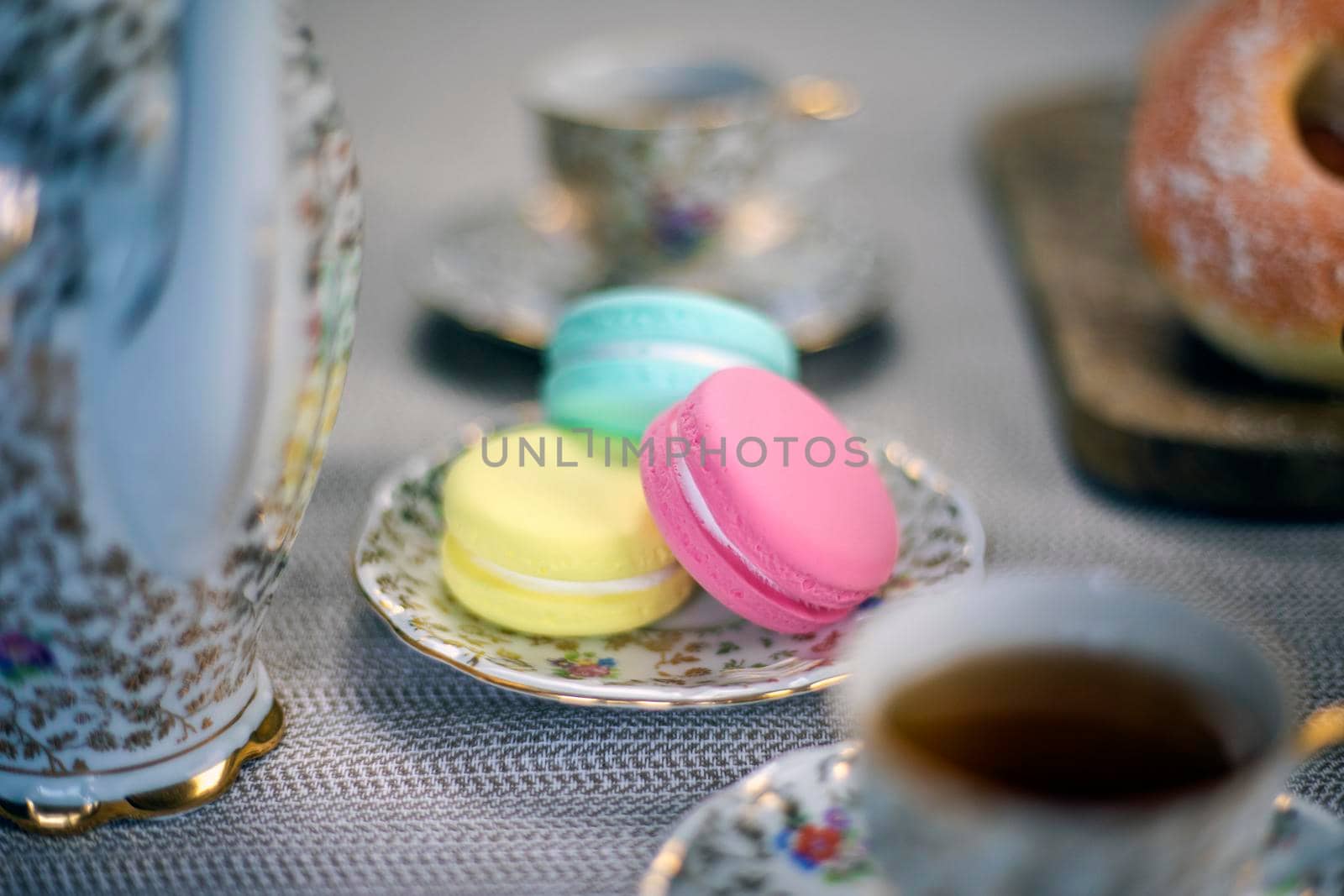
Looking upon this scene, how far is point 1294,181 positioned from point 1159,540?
0.76 feet

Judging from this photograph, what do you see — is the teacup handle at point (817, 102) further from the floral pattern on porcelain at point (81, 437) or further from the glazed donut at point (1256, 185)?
the floral pattern on porcelain at point (81, 437)

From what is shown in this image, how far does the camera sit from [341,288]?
47 centimetres

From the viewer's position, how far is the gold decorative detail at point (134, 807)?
50 cm

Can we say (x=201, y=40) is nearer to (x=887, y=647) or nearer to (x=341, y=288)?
(x=341, y=288)

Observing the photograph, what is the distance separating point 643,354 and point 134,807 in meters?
0.34

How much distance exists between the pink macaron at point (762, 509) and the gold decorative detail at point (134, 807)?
232 millimetres

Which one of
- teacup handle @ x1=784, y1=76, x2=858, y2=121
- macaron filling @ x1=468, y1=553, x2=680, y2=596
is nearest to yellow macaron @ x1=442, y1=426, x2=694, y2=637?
macaron filling @ x1=468, y1=553, x2=680, y2=596

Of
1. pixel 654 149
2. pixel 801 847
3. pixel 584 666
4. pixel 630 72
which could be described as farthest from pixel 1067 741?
pixel 630 72

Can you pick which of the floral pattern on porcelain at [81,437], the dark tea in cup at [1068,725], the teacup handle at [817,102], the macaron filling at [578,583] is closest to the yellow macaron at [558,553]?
the macaron filling at [578,583]

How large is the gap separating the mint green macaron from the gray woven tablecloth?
0.17 metres

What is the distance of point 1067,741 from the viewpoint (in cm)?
41

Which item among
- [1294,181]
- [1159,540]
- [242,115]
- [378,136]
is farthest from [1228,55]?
[378,136]

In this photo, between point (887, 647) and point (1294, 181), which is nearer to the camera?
point (887, 647)

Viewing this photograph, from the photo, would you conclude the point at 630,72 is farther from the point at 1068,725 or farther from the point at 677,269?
the point at 1068,725
